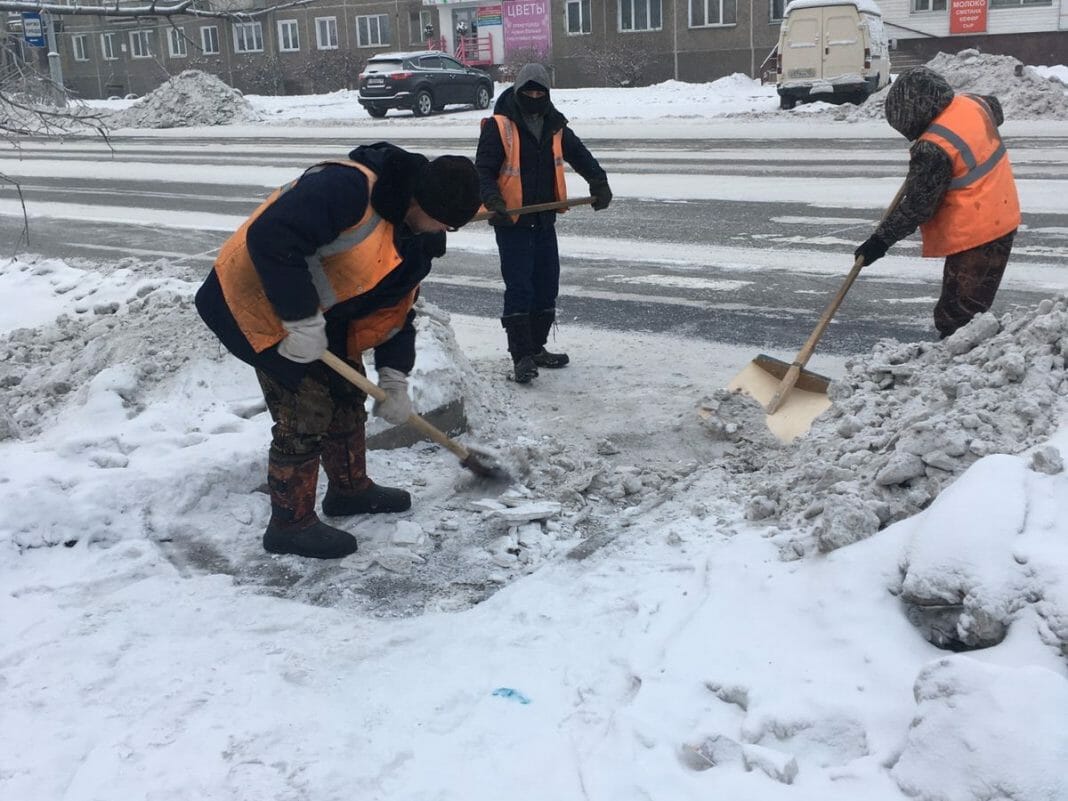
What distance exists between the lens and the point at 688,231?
981 cm

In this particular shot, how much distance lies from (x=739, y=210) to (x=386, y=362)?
7.19 metres

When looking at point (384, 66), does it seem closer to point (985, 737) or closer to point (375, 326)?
point (375, 326)

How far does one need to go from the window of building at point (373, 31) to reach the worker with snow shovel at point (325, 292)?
3704cm

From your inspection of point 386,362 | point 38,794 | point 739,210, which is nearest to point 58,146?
point 739,210

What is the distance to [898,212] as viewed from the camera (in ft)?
15.8

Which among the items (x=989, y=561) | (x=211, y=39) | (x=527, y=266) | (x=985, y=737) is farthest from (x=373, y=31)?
(x=985, y=737)

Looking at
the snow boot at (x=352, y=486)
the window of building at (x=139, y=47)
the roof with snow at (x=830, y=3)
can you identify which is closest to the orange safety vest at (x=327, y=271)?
the snow boot at (x=352, y=486)

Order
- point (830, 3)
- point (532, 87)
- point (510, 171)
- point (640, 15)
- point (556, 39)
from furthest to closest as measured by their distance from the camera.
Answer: point (556, 39)
point (640, 15)
point (830, 3)
point (510, 171)
point (532, 87)

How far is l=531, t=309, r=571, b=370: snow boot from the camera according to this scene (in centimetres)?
602

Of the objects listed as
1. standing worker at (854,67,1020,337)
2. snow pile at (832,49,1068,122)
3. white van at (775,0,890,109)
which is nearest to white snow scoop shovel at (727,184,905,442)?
standing worker at (854,67,1020,337)

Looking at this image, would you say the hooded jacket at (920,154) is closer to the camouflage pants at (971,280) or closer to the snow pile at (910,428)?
the camouflage pants at (971,280)

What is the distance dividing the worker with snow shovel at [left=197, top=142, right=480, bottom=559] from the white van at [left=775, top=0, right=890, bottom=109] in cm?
1945

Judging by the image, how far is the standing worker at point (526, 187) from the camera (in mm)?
5633

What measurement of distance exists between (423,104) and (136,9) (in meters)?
21.8
